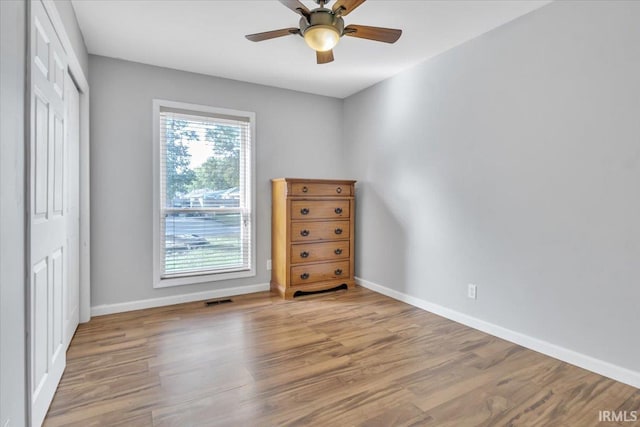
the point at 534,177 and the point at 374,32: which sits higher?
the point at 374,32

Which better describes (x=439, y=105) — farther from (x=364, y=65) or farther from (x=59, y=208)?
(x=59, y=208)

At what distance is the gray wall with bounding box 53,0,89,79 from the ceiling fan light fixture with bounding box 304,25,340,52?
1.41 m

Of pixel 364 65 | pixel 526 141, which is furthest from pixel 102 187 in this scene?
pixel 526 141

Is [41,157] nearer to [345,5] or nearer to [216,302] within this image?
[345,5]

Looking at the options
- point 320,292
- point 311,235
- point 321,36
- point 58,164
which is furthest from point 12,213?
point 320,292

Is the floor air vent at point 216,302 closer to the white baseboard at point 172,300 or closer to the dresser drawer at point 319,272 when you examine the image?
the white baseboard at point 172,300

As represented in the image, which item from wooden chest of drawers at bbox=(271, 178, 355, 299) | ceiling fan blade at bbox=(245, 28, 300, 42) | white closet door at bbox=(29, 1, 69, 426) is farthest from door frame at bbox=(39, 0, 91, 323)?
wooden chest of drawers at bbox=(271, 178, 355, 299)

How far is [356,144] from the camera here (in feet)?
14.0

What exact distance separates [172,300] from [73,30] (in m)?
2.43

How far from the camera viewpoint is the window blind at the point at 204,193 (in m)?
3.44

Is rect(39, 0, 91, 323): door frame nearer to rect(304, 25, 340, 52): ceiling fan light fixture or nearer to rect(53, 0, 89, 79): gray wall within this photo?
rect(53, 0, 89, 79): gray wall

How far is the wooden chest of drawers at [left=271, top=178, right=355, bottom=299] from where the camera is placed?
3.70m

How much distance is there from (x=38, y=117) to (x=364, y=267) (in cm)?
340

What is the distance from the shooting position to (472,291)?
112 inches
